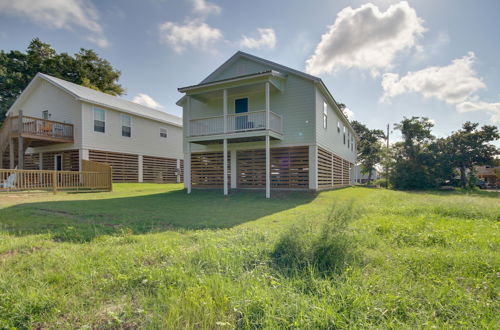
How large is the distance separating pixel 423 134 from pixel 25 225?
3074 cm

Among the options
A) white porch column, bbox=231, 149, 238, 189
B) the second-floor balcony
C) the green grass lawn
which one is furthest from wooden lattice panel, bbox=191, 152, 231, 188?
the green grass lawn

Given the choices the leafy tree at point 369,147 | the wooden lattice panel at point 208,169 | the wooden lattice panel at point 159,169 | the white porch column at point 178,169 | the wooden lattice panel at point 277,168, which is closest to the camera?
the wooden lattice panel at point 277,168

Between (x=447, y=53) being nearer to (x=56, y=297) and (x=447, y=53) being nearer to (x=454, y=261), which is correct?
(x=454, y=261)

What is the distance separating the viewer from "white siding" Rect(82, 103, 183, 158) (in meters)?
Answer: 18.1

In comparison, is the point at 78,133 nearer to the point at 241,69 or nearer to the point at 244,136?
the point at 241,69

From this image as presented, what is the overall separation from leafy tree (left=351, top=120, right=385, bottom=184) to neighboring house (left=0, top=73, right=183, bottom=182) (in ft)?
88.3

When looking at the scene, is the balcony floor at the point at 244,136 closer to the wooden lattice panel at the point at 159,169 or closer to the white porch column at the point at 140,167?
the white porch column at the point at 140,167

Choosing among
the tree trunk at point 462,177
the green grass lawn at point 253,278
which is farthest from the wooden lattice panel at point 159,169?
the tree trunk at point 462,177

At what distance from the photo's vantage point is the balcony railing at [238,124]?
1301 cm

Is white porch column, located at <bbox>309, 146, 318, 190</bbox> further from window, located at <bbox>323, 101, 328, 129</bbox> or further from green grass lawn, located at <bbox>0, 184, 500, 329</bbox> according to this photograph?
green grass lawn, located at <bbox>0, 184, 500, 329</bbox>

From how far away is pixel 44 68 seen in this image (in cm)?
2803

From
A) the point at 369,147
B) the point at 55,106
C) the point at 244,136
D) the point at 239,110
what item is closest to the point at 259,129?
the point at 244,136

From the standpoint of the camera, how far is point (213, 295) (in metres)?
2.42

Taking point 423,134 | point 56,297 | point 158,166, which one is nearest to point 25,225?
point 56,297
